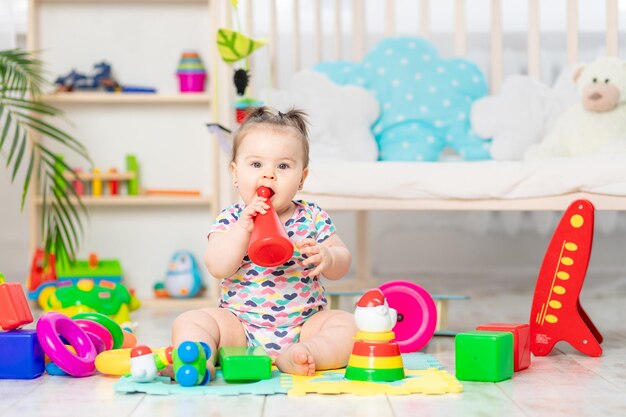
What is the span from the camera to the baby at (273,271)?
51.3 inches

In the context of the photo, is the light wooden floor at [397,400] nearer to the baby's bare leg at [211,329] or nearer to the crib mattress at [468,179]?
the baby's bare leg at [211,329]

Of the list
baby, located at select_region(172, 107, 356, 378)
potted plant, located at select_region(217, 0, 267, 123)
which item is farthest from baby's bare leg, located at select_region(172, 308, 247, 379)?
potted plant, located at select_region(217, 0, 267, 123)

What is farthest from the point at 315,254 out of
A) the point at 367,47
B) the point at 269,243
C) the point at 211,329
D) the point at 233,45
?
the point at 367,47

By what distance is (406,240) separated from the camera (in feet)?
9.96

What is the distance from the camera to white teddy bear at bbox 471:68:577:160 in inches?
89.3

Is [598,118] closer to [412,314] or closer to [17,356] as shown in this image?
[412,314]

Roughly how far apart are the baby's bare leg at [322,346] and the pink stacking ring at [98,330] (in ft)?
0.96

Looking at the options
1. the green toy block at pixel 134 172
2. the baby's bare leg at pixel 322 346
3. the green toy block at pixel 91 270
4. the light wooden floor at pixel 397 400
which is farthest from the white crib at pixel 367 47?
the baby's bare leg at pixel 322 346

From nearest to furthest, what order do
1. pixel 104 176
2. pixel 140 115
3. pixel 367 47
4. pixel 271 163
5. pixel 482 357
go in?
pixel 482 357 → pixel 271 163 → pixel 104 176 → pixel 140 115 → pixel 367 47

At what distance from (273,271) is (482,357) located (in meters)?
0.34

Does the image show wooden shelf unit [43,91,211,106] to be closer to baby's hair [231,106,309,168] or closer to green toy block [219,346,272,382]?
baby's hair [231,106,309,168]

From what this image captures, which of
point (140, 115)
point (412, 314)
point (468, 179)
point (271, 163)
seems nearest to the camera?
point (271, 163)

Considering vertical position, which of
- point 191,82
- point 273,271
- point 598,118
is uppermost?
point 191,82

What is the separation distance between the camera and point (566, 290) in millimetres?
1516
